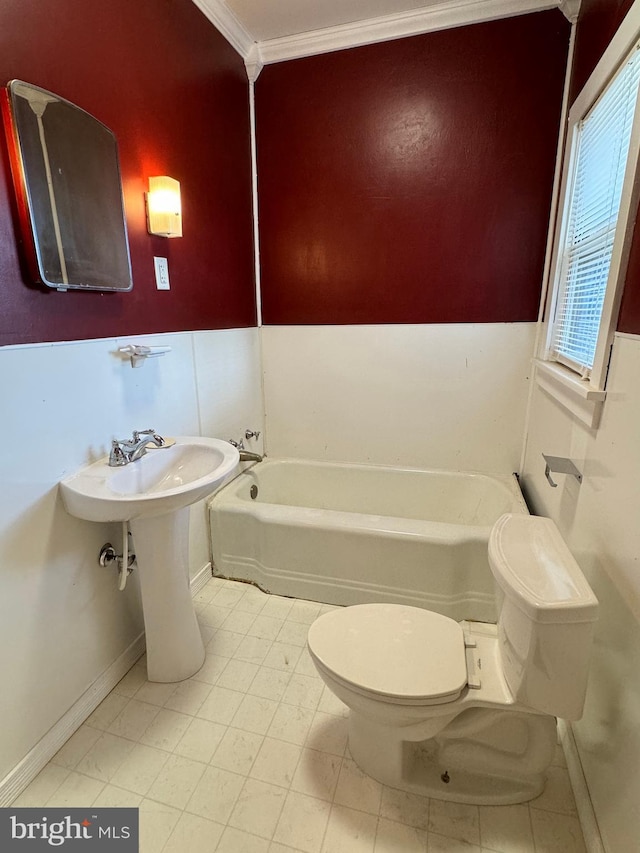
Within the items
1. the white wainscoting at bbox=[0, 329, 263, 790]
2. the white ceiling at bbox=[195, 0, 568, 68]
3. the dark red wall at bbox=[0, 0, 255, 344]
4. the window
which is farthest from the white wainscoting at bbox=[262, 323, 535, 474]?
the white ceiling at bbox=[195, 0, 568, 68]

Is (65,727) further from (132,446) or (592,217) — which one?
(592,217)

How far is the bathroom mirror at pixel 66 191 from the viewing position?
108 cm

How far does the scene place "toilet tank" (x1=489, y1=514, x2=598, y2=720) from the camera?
897 millimetres

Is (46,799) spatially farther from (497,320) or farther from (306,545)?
(497,320)

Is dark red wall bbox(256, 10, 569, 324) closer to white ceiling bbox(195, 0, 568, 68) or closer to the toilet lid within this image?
white ceiling bbox(195, 0, 568, 68)

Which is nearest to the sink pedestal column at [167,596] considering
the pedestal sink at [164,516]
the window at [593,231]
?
the pedestal sink at [164,516]

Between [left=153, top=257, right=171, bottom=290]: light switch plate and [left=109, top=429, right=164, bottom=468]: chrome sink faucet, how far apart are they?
1.91 feet

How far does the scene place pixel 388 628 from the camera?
3.95ft

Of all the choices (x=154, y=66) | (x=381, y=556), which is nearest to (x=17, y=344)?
(x=154, y=66)

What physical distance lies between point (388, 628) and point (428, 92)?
2.35 m

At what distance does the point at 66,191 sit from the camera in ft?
3.95

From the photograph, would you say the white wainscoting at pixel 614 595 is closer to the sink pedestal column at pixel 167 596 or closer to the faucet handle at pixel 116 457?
the sink pedestal column at pixel 167 596

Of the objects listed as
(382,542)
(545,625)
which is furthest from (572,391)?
(382,542)

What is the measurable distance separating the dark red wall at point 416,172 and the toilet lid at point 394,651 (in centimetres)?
156
